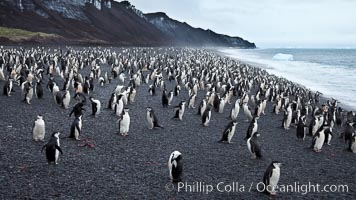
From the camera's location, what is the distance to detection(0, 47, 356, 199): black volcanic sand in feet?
26.5

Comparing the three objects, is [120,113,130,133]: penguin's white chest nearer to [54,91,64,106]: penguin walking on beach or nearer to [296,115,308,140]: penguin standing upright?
[54,91,64,106]: penguin walking on beach

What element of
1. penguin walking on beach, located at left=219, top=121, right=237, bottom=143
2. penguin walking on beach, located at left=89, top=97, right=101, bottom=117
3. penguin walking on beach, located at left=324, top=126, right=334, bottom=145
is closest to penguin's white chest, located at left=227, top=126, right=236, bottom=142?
penguin walking on beach, located at left=219, top=121, right=237, bottom=143

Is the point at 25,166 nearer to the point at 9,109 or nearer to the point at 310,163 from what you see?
the point at 9,109

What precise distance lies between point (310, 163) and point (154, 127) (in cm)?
552

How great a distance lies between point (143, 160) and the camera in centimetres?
1016

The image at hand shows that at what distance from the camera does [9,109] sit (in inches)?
576

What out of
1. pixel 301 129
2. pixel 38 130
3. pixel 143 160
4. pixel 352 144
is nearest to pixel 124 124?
pixel 143 160

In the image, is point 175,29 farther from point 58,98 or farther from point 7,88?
point 58,98

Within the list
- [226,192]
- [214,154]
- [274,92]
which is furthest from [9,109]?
[274,92]

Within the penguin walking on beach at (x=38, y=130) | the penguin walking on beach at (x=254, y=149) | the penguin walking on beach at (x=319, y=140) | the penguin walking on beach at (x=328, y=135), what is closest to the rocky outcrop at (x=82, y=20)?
the penguin walking on beach at (x=38, y=130)

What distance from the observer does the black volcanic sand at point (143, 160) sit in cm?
806

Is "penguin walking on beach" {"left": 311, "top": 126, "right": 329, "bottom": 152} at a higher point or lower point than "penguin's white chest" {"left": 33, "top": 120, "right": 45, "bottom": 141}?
lower

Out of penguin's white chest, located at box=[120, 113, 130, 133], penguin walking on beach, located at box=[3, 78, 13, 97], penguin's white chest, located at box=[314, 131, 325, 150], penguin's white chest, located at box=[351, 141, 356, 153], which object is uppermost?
penguin walking on beach, located at box=[3, 78, 13, 97]

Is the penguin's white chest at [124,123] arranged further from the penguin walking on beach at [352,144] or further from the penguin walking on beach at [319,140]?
the penguin walking on beach at [352,144]
